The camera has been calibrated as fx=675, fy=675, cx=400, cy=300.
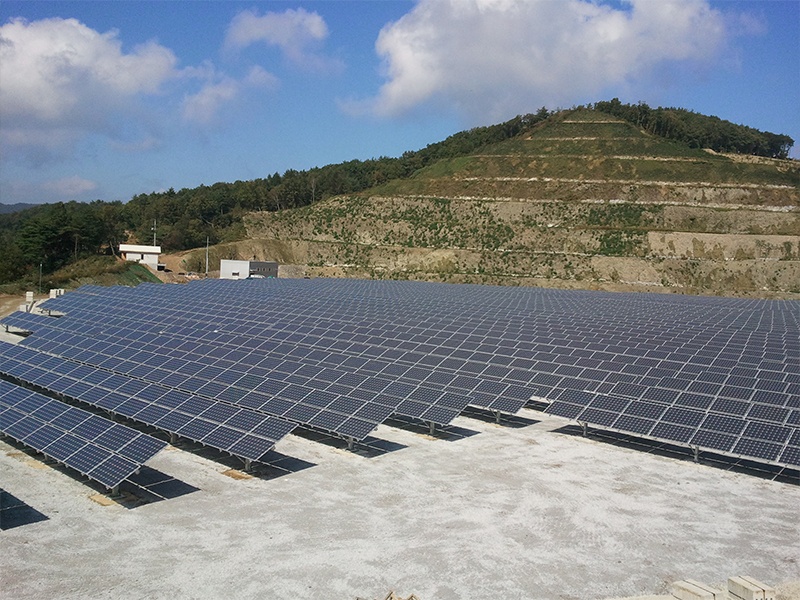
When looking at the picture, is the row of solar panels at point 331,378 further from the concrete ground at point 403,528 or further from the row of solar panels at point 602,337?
the row of solar panels at point 602,337

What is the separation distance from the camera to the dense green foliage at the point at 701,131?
12810 centimetres

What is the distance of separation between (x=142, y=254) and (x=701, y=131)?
335ft

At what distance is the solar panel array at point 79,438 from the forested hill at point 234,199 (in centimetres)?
6253

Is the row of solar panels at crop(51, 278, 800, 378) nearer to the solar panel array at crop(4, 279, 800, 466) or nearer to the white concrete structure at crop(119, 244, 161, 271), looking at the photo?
the solar panel array at crop(4, 279, 800, 466)

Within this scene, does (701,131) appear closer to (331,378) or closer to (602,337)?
(602,337)

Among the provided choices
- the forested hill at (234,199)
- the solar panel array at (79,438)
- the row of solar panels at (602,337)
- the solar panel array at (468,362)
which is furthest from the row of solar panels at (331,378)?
the forested hill at (234,199)

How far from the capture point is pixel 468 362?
26547 mm

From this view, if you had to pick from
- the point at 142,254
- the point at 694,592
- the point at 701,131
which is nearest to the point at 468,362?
the point at 694,592

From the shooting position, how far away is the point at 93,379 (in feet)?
82.5

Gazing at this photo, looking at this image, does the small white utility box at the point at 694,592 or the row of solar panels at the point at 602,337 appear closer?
the small white utility box at the point at 694,592

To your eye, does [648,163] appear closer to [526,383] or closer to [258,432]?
[526,383]

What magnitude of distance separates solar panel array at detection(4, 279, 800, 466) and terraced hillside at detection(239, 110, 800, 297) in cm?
4735

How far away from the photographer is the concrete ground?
486 inches

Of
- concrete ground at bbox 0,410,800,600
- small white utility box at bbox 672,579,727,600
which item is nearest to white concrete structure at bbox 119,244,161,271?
concrete ground at bbox 0,410,800,600
